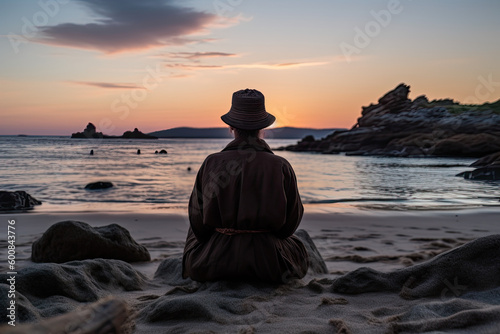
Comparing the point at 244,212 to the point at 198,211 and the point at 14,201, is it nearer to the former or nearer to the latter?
the point at 198,211

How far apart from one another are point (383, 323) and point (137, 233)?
221 inches

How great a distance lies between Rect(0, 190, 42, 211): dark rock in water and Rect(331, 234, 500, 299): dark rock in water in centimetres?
920

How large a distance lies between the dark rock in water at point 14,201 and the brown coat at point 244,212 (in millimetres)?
8164

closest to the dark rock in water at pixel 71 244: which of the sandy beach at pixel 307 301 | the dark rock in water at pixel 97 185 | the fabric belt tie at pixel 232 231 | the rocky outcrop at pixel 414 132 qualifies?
the sandy beach at pixel 307 301

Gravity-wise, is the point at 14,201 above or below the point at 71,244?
below

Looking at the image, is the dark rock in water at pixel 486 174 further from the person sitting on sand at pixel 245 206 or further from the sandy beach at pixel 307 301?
the person sitting on sand at pixel 245 206

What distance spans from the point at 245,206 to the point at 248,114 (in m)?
0.81

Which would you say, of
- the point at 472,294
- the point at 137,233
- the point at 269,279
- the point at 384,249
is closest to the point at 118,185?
the point at 137,233

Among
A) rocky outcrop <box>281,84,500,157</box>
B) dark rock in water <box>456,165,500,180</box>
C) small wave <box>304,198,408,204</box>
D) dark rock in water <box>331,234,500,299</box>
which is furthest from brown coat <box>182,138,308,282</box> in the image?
rocky outcrop <box>281,84,500,157</box>

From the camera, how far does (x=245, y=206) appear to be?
3.79 meters

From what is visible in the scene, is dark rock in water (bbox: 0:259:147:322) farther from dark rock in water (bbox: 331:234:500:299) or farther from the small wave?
the small wave

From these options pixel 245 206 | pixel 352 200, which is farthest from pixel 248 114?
pixel 352 200

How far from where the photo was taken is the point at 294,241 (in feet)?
14.4

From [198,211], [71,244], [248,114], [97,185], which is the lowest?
[97,185]
